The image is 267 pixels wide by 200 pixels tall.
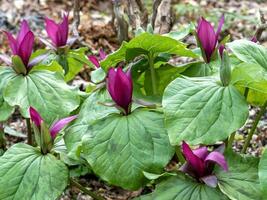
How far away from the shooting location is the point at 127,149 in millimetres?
1385

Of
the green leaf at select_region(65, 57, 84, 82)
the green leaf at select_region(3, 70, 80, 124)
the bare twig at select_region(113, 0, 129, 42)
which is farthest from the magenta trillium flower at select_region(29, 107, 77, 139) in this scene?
the bare twig at select_region(113, 0, 129, 42)

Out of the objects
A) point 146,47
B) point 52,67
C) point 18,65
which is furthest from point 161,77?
point 18,65

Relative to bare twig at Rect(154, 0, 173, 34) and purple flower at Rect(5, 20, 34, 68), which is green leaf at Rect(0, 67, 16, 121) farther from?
bare twig at Rect(154, 0, 173, 34)

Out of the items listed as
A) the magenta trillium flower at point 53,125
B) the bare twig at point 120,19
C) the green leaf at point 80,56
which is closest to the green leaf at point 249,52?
the magenta trillium flower at point 53,125

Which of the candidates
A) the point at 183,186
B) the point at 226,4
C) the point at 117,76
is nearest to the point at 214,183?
the point at 183,186

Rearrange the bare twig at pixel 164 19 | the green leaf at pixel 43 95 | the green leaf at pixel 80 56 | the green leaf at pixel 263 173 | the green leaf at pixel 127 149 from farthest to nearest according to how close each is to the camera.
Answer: the bare twig at pixel 164 19
the green leaf at pixel 80 56
the green leaf at pixel 43 95
the green leaf at pixel 127 149
the green leaf at pixel 263 173

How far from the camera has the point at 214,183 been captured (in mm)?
1293

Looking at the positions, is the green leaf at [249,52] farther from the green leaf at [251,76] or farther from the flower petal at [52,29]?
the flower petal at [52,29]

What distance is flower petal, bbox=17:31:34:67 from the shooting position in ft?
5.63

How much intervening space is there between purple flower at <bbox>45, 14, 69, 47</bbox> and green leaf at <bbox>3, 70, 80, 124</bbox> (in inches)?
9.7

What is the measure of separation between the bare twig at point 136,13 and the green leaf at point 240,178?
1.08 m

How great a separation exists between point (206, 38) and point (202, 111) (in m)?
Answer: 0.37

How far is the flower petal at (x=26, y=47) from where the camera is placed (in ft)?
5.63

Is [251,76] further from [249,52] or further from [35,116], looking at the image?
[35,116]
